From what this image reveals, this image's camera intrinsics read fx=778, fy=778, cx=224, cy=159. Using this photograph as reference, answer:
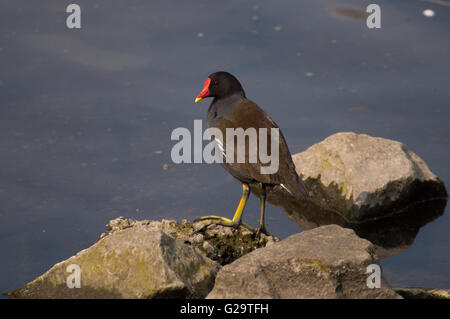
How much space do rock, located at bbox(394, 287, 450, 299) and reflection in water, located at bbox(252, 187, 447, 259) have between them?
0.92 m

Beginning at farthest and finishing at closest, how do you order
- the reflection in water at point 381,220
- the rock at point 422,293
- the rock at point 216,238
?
1. the reflection in water at point 381,220
2. the rock at point 216,238
3. the rock at point 422,293

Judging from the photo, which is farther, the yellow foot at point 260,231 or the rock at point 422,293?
the yellow foot at point 260,231

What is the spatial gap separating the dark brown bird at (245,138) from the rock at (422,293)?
0.95m

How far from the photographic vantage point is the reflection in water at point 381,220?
255 inches

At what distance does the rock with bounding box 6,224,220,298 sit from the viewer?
15.0ft

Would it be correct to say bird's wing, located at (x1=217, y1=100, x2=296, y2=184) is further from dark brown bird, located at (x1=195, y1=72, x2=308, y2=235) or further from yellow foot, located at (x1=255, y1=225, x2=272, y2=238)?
yellow foot, located at (x1=255, y1=225, x2=272, y2=238)

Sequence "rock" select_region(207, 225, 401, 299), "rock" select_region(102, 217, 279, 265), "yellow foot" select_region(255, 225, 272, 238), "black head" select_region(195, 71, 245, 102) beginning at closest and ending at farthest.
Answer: "rock" select_region(207, 225, 401, 299) → "rock" select_region(102, 217, 279, 265) → "yellow foot" select_region(255, 225, 272, 238) → "black head" select_region(195, 71, 245, 102)

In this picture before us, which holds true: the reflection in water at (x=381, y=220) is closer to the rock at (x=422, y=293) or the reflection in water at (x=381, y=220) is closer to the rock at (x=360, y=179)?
the rock at (x=360, y=179)

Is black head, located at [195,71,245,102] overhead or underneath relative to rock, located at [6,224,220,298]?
overhead

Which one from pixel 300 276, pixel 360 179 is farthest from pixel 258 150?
pixel 360 179

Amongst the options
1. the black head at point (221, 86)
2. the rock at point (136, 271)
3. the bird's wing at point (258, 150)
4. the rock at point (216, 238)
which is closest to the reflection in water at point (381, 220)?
the rock at point (216, 238)

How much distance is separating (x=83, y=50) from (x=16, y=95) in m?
1.14

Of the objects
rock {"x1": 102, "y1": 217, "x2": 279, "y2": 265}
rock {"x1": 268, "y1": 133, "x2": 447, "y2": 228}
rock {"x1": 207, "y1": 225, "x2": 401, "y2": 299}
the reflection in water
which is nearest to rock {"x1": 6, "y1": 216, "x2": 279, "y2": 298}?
rock {"x1": 207, "y1": 225, "x2": 401, "y2": 299}

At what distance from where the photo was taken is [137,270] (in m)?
4.62
